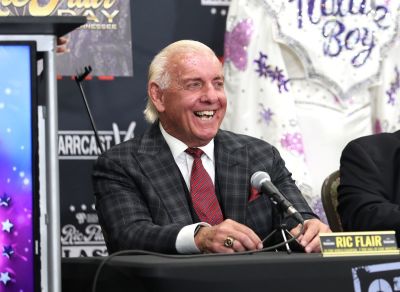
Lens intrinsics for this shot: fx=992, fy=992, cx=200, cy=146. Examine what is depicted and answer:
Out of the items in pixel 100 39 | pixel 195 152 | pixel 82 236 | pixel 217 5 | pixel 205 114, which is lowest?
pixel 82 236

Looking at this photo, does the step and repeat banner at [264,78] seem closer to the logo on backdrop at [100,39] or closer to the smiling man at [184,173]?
the logo on backdrop at [100,39]

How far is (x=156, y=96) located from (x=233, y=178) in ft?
1.47

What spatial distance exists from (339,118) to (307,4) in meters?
0.52

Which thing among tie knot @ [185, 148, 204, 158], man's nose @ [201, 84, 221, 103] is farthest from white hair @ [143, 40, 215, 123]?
tie knot @ [185, 148, 204, 158]

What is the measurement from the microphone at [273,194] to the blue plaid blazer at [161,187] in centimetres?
36

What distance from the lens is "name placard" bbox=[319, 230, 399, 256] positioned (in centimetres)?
243

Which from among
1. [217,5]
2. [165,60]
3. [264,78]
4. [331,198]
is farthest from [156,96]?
[217,5]

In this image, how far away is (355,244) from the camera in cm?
245

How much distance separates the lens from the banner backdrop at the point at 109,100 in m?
4.48

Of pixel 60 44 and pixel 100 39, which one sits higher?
pixel 100 39

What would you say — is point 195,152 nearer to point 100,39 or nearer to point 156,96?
point 156,96

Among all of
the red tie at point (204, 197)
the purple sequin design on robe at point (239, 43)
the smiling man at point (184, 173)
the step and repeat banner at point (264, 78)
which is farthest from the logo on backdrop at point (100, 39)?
the red tie at point (204, 197)

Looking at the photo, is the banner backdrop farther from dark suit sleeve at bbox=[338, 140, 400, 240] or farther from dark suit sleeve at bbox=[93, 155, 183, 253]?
dark suit sleeve at bbox=[338, 140, 400, 240]

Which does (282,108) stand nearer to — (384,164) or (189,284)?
(384,164)
